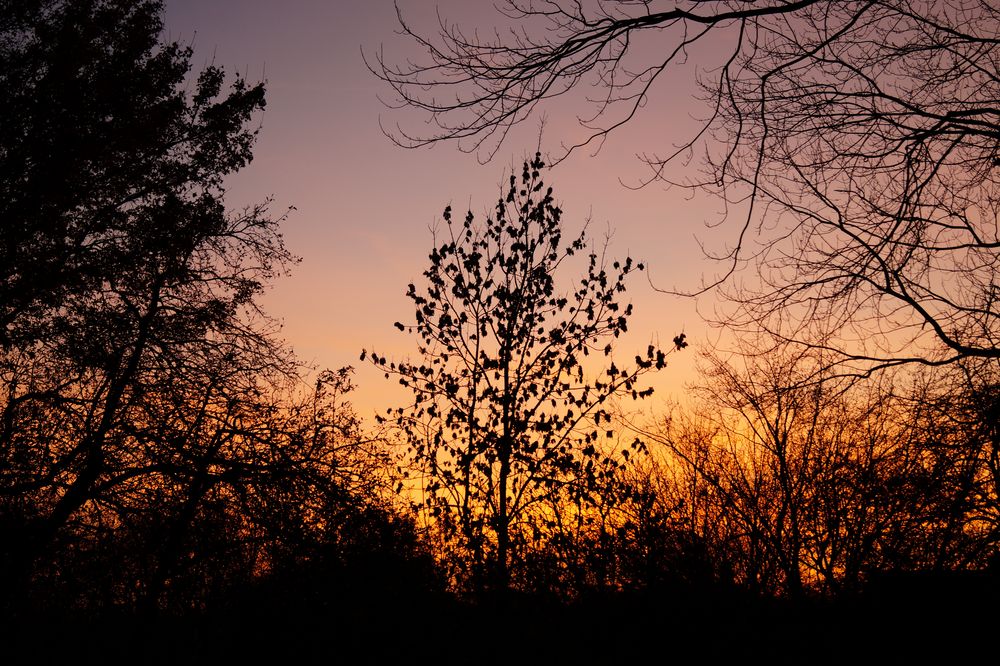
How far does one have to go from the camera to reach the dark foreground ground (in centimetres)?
1062

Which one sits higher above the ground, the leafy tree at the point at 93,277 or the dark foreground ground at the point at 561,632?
the leafy tree at the point at 93,277

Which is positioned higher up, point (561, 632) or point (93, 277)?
point (93, 277)

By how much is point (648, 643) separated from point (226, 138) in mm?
11114

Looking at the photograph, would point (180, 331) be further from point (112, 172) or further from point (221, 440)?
point (112, 172)

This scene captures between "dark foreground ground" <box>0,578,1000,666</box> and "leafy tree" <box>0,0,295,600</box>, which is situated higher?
"leafy tree" <box>0,0,295,600</box>

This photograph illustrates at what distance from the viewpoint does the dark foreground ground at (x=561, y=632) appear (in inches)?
418

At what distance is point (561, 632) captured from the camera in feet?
38.4

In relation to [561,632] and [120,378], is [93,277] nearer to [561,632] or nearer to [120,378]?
[120,378]

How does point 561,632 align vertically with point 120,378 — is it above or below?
below

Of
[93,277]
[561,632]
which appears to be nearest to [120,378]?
[93,277]

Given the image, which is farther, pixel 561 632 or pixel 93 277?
pixel 561 632

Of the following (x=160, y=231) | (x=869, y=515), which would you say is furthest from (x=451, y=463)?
(x=869, y=515)

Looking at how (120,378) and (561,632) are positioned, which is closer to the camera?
(120,378)

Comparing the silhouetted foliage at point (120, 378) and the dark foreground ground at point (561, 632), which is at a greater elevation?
the silhouetted foliage at point (120, 378)
